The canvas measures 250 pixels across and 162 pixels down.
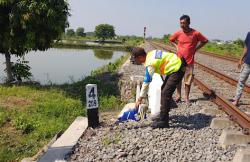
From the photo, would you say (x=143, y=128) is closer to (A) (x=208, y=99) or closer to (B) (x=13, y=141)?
(A) (x=208, y=99)

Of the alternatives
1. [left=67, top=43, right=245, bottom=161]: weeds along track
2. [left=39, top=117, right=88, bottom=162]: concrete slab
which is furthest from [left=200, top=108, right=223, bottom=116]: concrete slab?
[left=39, top=117, right=88, bottom=162]: concrete slab

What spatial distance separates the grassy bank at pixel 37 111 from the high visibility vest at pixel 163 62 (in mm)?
3466

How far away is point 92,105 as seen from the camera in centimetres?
730

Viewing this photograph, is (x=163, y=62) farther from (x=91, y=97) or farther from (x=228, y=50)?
(x=228, y=50)

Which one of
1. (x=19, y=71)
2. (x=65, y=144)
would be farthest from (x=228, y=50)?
(x=65, y=144)

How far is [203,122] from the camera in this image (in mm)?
7207

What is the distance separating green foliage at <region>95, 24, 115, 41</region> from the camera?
134125 mm

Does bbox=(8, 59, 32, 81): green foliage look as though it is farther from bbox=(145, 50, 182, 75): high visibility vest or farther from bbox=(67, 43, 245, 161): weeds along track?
bbox=(145, 50, 182, 75): high visibility vest

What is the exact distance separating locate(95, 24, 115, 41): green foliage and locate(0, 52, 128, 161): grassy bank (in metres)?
120

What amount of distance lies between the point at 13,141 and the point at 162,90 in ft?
13.9

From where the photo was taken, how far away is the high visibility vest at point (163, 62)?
20.9ft

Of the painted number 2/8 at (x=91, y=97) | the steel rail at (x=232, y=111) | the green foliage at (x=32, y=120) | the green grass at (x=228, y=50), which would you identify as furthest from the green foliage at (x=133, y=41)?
the painted number 2/8 at (x=91, y=97)

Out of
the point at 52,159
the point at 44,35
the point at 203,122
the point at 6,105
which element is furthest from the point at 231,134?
the point at 44,35

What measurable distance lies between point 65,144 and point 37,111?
5292mm
